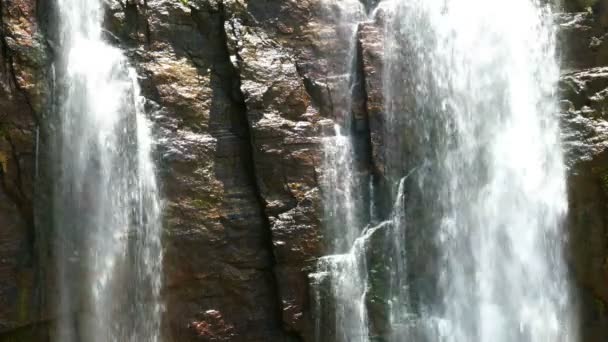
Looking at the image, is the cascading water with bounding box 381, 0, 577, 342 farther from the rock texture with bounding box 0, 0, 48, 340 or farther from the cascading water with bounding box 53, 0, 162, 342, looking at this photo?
the rock texture with bounding box 0, 0, 48, 340

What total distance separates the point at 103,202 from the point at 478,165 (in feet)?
20.4

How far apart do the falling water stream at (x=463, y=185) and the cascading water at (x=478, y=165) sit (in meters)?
0.02

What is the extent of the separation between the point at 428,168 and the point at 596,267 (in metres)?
3.09

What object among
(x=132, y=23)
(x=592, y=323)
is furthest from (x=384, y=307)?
(x=132, y=23)

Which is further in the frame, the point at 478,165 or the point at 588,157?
the point at 478,165

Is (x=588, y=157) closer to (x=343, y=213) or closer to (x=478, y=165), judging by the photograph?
(x=478, y=165)

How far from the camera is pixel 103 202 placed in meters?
9.59

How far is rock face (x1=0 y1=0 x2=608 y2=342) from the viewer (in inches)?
369

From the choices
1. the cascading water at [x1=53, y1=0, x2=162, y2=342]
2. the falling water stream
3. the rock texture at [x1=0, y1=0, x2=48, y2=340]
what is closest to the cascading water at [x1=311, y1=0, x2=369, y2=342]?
the falling water stream

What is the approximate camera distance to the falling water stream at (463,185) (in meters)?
9.75

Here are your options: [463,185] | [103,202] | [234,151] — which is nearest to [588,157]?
[463,185]

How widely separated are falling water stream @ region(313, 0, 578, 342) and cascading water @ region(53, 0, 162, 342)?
290cm

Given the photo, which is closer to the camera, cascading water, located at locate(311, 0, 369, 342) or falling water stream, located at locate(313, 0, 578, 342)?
cascading water, located at locate(311, 0, 369, 342)

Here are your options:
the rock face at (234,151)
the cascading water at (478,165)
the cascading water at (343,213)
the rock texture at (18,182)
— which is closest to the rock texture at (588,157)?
the rock face at (234,151)
